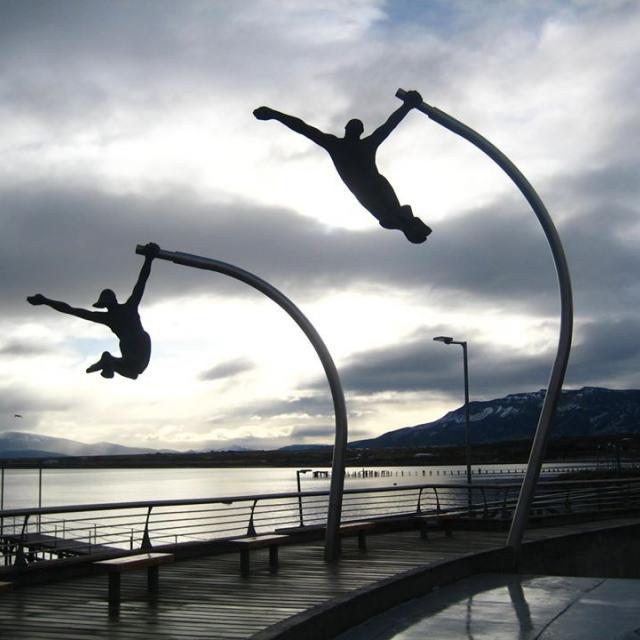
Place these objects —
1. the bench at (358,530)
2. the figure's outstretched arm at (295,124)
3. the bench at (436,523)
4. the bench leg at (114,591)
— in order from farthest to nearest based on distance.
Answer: the bench at (436,523), the bench at (358,530), the bench leg at (114,591), the figure's outstretched arm at (295,124)

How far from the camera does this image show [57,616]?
8203 millimetres

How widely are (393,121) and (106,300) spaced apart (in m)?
3.68

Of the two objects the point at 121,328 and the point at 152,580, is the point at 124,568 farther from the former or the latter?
the point at 121,328

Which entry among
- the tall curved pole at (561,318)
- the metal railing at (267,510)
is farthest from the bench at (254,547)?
the tall curved pole at (561,318)

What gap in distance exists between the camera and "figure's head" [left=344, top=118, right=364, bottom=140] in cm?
774

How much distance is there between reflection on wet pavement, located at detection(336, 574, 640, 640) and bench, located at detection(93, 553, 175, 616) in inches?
96.6

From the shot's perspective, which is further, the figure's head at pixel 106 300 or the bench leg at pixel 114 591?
the figure's head at pixel 106 300

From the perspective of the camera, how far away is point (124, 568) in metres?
8.90

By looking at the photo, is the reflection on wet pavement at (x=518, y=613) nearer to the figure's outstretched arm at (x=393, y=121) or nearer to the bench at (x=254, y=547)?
the bench at (x=254, y=547)

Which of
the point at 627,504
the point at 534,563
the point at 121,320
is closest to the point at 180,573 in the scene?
the point at 121,320

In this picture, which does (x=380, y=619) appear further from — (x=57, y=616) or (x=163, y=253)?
(x=163, y=253)

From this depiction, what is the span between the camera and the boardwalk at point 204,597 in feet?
24.9

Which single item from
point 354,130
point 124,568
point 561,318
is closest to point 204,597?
point 124,568

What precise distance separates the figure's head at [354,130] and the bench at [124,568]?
4.91m
